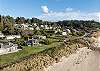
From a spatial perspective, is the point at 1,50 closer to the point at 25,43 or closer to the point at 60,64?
the point at 25,43

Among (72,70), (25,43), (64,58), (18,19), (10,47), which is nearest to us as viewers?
(72,70)

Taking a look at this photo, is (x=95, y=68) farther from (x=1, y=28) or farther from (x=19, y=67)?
(x=1, y=28)

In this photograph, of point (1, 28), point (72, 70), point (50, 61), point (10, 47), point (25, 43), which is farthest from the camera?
point (1, 28)

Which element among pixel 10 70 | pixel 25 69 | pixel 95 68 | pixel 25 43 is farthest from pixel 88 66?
pixel 25 43

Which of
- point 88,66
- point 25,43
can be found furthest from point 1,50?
point 88,66

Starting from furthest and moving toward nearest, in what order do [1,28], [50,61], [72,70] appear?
[1,28] < [50,61] < [72,70]

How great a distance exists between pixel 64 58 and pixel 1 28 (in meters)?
43.3

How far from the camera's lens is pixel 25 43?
38.1 metres

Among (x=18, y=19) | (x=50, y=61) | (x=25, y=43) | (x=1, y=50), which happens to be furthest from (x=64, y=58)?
(x=18, y=19)

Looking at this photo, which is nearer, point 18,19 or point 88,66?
point 88,66

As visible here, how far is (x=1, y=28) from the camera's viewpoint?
58062 millimetres

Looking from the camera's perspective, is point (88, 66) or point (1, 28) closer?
point (88, 66)

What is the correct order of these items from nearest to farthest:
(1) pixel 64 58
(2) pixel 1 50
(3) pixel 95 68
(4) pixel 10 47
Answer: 1. (3) pixel 95 68
2. (1) pixel 64 58
3. (2) pixel 1 50
4. (4) pixel 10 47

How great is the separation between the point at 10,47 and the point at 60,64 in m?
17.0
